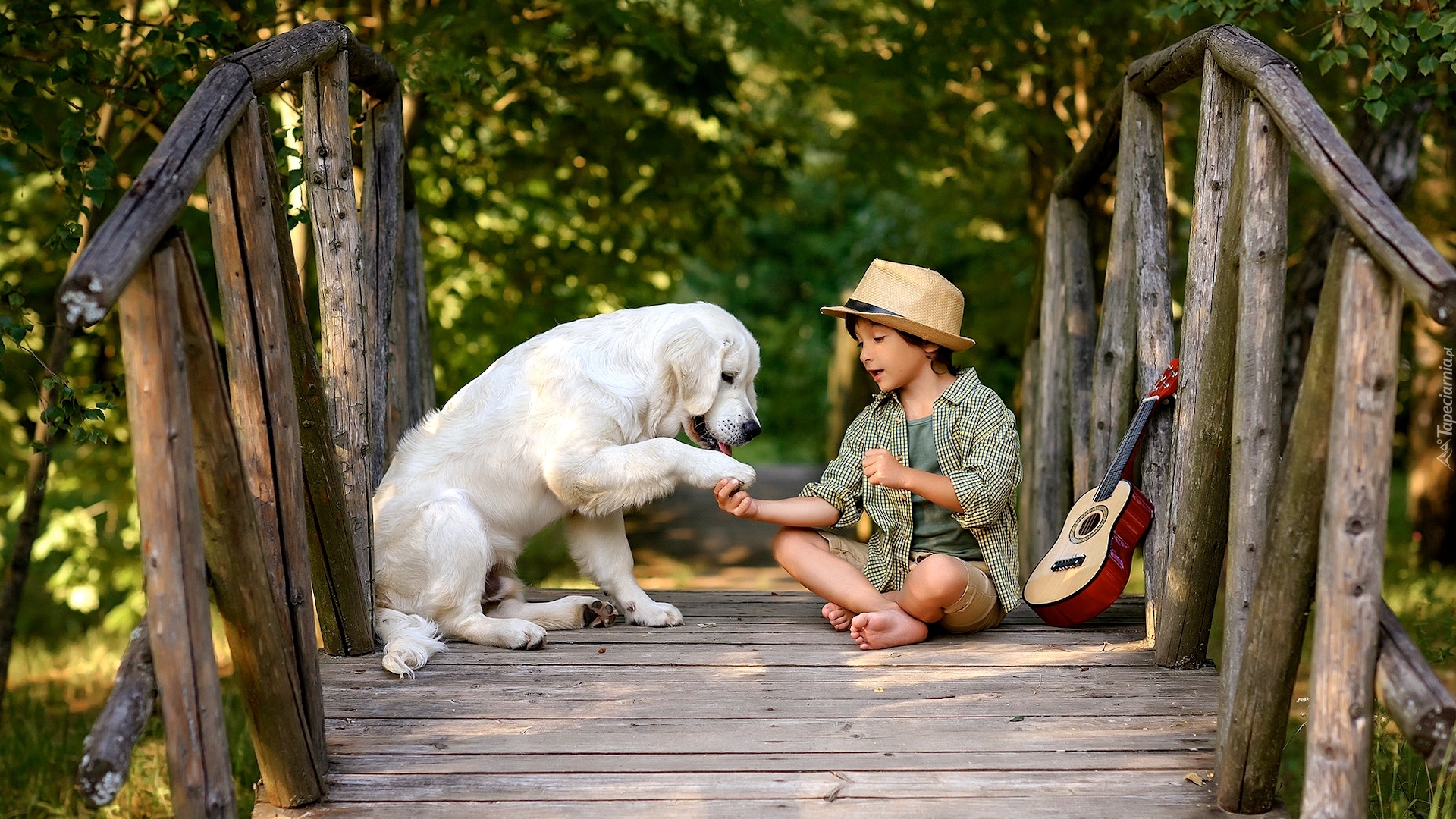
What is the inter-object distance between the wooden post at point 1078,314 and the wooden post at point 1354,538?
2398 mm

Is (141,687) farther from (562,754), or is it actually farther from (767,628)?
(767,628)

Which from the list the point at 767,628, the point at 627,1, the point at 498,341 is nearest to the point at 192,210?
the point at 498,341

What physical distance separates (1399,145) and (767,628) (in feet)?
13.8

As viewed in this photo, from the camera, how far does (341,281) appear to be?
3.47 metres

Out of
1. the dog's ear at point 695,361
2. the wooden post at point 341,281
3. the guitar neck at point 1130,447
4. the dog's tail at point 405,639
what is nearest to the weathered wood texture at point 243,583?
the dog's tail at point 405,639

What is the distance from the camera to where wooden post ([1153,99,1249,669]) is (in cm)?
282

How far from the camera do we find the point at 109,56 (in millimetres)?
4488

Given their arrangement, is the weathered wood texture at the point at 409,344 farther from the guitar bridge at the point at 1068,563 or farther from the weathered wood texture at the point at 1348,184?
the weathered wood texture at the point at 1348,184

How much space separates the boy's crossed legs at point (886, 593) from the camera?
345cm

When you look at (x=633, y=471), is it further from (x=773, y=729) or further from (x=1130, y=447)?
(x=1130, y=447)

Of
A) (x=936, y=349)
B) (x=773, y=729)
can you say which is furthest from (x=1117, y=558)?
(x=773, y=729)

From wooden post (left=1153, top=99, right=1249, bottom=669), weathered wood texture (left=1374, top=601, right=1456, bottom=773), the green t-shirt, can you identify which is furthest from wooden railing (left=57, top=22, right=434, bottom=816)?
wooden post (left=1153, top=99, right=1249, bottom=669)

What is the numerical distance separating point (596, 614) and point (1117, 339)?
1979 mm

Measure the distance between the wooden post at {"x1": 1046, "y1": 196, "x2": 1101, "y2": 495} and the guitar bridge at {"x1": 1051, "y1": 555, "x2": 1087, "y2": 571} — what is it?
0.91m
